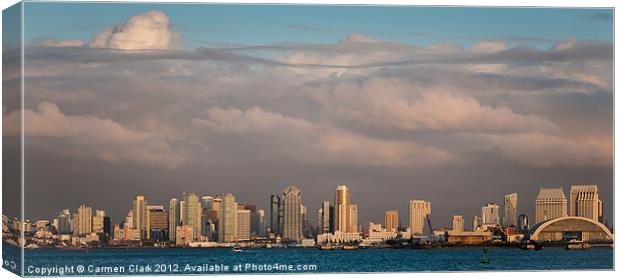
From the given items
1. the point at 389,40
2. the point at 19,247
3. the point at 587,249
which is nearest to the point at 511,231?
the point at 587,249

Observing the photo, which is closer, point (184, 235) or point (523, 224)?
point (184, 235)

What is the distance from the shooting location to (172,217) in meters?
20.5

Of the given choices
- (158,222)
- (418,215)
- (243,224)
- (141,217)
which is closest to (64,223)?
(141,217)

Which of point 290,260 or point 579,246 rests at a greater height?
point 579,246

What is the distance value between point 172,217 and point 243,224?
2.56 ft

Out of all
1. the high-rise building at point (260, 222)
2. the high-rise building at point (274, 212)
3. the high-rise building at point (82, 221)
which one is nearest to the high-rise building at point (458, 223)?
the high-rise building at point (274, 212)

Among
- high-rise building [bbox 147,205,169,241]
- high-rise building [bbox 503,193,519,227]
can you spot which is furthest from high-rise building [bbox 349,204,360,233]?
high-rise building [bbox 147,205,169,241]

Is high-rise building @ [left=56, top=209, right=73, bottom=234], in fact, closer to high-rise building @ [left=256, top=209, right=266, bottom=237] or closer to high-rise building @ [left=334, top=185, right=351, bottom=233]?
high-rise building @ [left=256, top=209, right=266, bottom=237]

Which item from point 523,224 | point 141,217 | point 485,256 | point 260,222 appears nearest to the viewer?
point 141,217

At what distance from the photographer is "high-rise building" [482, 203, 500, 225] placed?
68.5 ft

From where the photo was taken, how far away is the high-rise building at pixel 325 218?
68.0ft

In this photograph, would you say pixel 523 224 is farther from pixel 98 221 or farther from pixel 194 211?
pixel 98 221

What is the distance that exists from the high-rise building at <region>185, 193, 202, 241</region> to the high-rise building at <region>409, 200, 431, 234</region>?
2.32 m

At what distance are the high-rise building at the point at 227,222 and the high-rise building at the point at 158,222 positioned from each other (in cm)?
58
